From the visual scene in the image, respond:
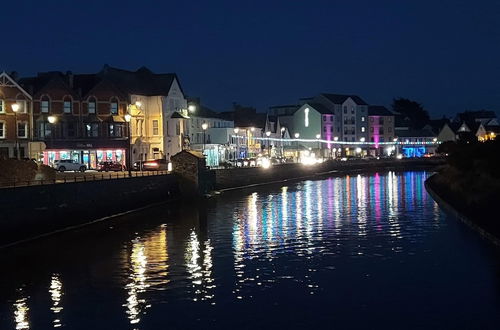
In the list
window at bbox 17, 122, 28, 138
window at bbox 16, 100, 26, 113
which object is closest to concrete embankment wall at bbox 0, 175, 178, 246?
window at bbox 17, 122, 28, 138

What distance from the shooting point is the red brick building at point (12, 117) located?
80.4 metres

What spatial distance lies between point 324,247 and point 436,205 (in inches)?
1055

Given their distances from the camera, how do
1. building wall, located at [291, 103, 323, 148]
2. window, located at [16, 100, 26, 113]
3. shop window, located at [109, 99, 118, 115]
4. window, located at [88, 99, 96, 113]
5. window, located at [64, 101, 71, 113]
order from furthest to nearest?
building wall, located at [291, 103, 323, 148]
shop window, located at [109, 99, 118, 115]
window, located at [88, 99, 96, 113]
window, located at [64, 101, 71, 113]
window, located at [16, 100, 26, 113]

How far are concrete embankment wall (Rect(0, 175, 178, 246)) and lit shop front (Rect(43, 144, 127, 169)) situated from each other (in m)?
27.2

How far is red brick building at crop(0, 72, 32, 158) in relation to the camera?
8038 centimetres

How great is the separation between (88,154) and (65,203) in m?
45.1

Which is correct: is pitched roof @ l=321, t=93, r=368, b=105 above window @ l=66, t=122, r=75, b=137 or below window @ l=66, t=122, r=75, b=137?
above

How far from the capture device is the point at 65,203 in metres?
47.1

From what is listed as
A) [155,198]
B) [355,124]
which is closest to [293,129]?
[355,124]

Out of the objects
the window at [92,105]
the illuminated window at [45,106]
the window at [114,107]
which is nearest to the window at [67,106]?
the illuminated window at [45,106]

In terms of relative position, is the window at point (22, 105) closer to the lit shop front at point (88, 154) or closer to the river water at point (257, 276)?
the lit shop front at point (88, 154)

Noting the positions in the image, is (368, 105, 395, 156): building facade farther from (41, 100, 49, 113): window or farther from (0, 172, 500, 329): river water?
(0, 172, 500, 329): river water

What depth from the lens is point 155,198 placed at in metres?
65.4

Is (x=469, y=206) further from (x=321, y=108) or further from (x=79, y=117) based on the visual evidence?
(x=321, y=108)
